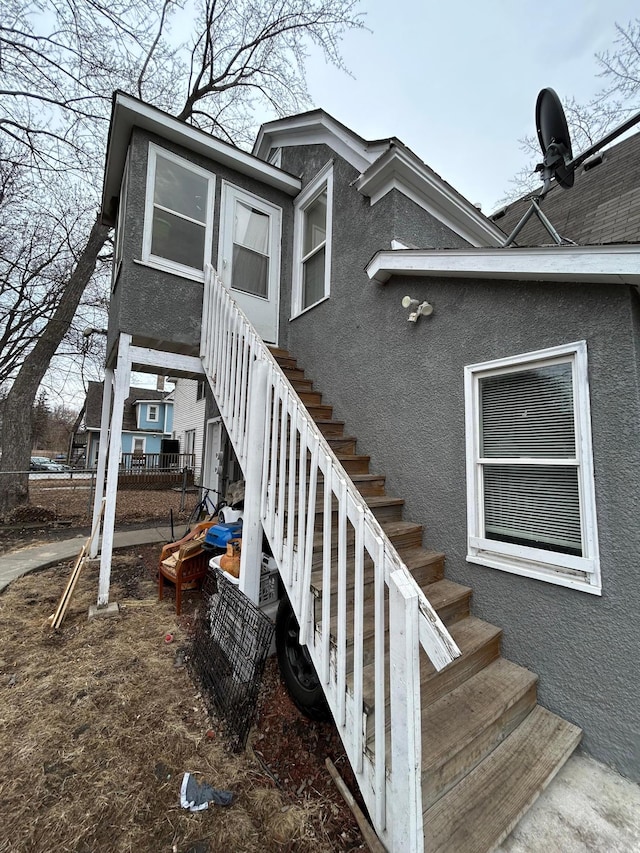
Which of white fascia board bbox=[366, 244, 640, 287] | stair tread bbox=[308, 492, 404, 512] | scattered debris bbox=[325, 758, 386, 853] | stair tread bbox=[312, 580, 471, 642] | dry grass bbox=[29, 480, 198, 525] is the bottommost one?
scattered debris bbox=[325, 758, 386, 853]

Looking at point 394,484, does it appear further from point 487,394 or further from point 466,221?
point 466,221

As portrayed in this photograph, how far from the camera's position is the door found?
16.9 feet

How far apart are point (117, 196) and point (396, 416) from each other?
5.84 m

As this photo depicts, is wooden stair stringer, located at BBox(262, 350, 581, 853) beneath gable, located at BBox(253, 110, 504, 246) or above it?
beneath

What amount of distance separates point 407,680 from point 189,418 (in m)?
20.1

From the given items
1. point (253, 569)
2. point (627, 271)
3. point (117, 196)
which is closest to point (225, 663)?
point (253, 569)

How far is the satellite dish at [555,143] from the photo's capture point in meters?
3.07

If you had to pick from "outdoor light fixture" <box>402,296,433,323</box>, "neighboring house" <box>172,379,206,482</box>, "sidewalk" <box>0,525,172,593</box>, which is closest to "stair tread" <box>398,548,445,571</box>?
"outdoor light fixture" <box>402,296,433,323</box>

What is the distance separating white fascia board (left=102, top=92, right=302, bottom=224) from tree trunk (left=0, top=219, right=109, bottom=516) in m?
4.86

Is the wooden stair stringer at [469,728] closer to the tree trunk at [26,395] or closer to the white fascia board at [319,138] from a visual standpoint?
the white fascia board at [319,138]

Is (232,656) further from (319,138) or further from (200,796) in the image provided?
(319,138)

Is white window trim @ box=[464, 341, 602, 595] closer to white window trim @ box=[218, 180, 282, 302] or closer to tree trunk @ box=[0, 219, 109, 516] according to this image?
white window trim @ box=[218, 180, 282, 302]

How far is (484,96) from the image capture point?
761cm

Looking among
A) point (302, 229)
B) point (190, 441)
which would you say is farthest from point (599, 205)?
point (190, 441)
